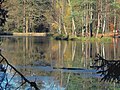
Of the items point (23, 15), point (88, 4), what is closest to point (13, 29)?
point (23, 15)

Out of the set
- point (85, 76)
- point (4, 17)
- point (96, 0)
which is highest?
point (96, 0)

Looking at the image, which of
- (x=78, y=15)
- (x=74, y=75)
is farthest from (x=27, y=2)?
(x=74, y=75)

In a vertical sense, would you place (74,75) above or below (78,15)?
below

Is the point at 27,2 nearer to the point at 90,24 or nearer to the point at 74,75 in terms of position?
the point at 90,24

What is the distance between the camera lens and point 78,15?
4344 centimetres

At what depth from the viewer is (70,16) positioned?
4369 centimetres

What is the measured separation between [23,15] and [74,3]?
14101 millimetres

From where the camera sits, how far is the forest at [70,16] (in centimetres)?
4338

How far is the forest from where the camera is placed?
4338cm

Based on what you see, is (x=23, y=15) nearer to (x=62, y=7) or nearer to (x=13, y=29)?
(x=13, y=29)

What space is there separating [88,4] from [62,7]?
4.19 metres

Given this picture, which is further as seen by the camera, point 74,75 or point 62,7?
point 62,7

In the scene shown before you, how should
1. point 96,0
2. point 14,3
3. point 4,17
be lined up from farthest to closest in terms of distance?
point 14,3, point 96,0, point 4,17

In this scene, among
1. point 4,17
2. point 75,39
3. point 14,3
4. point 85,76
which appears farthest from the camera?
point 14,3
